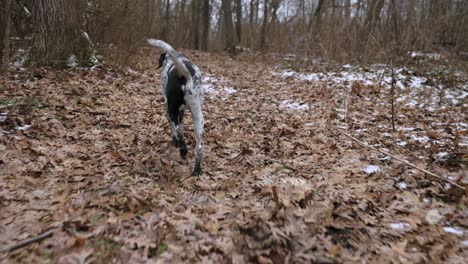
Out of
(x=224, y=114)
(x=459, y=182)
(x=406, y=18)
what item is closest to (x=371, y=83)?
(x=406, y=18)

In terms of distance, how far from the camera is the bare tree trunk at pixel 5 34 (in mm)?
6695

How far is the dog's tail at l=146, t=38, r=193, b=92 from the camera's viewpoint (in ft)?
11.9

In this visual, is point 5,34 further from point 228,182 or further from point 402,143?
point 402,143

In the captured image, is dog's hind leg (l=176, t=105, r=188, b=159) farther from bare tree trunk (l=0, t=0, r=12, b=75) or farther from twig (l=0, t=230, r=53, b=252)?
bare tree trunk (l=0, t=0, r=12, b=75)

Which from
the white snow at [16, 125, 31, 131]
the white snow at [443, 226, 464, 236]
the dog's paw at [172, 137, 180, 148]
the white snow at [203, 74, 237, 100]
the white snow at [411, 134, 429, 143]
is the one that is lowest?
the white snow at [443, 226, 464, 236]

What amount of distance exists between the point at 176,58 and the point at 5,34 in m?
5.32

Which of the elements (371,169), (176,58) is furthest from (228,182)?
(371,169)

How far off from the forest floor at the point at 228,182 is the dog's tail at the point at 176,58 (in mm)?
1240

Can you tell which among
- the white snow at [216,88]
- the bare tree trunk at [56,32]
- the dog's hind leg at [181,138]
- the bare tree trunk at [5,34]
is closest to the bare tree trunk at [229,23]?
the white snow at [216,88]

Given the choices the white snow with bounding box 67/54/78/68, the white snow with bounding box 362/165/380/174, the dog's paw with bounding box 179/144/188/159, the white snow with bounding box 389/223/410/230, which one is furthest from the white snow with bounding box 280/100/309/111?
the white snow with bounding box 67/54/78/68

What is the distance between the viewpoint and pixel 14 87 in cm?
679

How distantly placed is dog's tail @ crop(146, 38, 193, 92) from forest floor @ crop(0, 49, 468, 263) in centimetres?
124

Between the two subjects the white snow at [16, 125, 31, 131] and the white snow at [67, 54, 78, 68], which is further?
the white snow at [67, 54, 78, 68]

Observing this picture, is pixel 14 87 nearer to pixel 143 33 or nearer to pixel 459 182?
pixel 143 33
